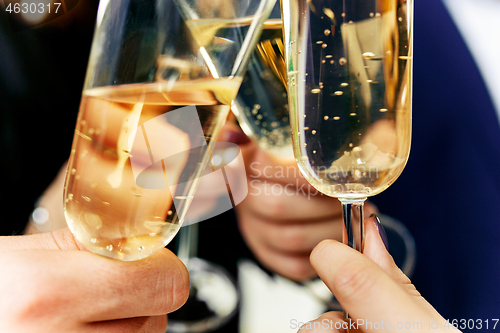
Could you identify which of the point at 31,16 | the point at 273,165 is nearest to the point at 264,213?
the point at 273,165

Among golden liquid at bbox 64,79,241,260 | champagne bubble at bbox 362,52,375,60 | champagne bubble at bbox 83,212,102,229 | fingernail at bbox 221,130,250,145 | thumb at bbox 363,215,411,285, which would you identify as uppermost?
champagne bubble at bbox 362,52,375,60

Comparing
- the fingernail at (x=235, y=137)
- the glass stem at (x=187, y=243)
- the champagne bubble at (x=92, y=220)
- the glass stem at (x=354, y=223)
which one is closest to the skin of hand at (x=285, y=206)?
the fingernail at (x=235, y=137)

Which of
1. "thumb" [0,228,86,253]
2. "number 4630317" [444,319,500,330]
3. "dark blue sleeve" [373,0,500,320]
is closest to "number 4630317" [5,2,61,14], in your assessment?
"thumb" [0,228,86,253]

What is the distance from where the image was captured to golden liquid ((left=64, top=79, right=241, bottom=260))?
252 mm

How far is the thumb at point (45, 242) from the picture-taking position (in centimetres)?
36

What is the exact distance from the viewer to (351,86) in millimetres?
279

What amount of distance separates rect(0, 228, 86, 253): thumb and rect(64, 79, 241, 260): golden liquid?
0.32 feet

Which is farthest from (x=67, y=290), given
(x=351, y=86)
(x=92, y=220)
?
(x=351, y=86)

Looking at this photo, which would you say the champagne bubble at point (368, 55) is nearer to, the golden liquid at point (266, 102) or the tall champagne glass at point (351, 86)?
the tall champagne glass at point (351, 86)

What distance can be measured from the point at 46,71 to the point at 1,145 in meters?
0.25

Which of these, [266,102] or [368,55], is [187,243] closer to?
[266,102]

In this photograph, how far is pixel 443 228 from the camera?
84 centimetres

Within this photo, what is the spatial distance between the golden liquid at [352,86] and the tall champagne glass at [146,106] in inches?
2.1

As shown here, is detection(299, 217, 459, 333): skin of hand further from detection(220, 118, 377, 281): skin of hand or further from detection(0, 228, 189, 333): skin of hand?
detection(220, 118, 377, 281): skin of hand
